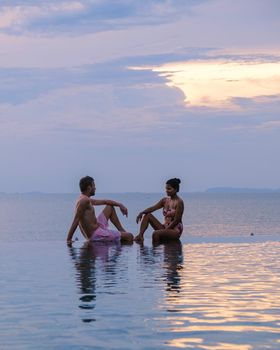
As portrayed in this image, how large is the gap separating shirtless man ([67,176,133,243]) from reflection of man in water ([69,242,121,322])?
0.74 feet

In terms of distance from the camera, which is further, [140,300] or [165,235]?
[165,235]

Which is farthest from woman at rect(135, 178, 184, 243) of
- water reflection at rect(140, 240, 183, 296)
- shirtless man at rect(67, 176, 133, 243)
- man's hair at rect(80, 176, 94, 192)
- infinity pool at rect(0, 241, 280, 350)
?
infinity pool at rect(0, 241, 280, 350)

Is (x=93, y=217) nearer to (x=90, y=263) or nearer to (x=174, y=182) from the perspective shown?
(x=174, y=182)

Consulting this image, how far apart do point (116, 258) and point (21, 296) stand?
17.5 feet

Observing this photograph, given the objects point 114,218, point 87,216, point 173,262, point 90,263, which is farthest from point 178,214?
point 90,263

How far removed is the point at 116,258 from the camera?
15680 mm

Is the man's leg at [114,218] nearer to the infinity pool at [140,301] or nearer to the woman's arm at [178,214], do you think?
the woman's arm at [178,214]

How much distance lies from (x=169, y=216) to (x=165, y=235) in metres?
0.52

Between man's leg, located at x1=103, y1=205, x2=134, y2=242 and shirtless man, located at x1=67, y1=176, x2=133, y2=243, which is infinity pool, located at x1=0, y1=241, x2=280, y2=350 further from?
man's leg, located at x1=103, y1=205, x2=134, y2=242

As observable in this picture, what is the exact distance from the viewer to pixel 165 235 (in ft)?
65.7

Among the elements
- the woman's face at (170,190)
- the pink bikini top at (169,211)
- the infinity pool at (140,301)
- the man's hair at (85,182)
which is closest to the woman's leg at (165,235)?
the pink bikini top at (169,211)

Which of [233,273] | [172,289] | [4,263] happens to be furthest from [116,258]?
[172,289]

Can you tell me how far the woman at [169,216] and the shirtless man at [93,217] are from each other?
765mm

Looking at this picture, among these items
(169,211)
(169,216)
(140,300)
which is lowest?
(140,300)
